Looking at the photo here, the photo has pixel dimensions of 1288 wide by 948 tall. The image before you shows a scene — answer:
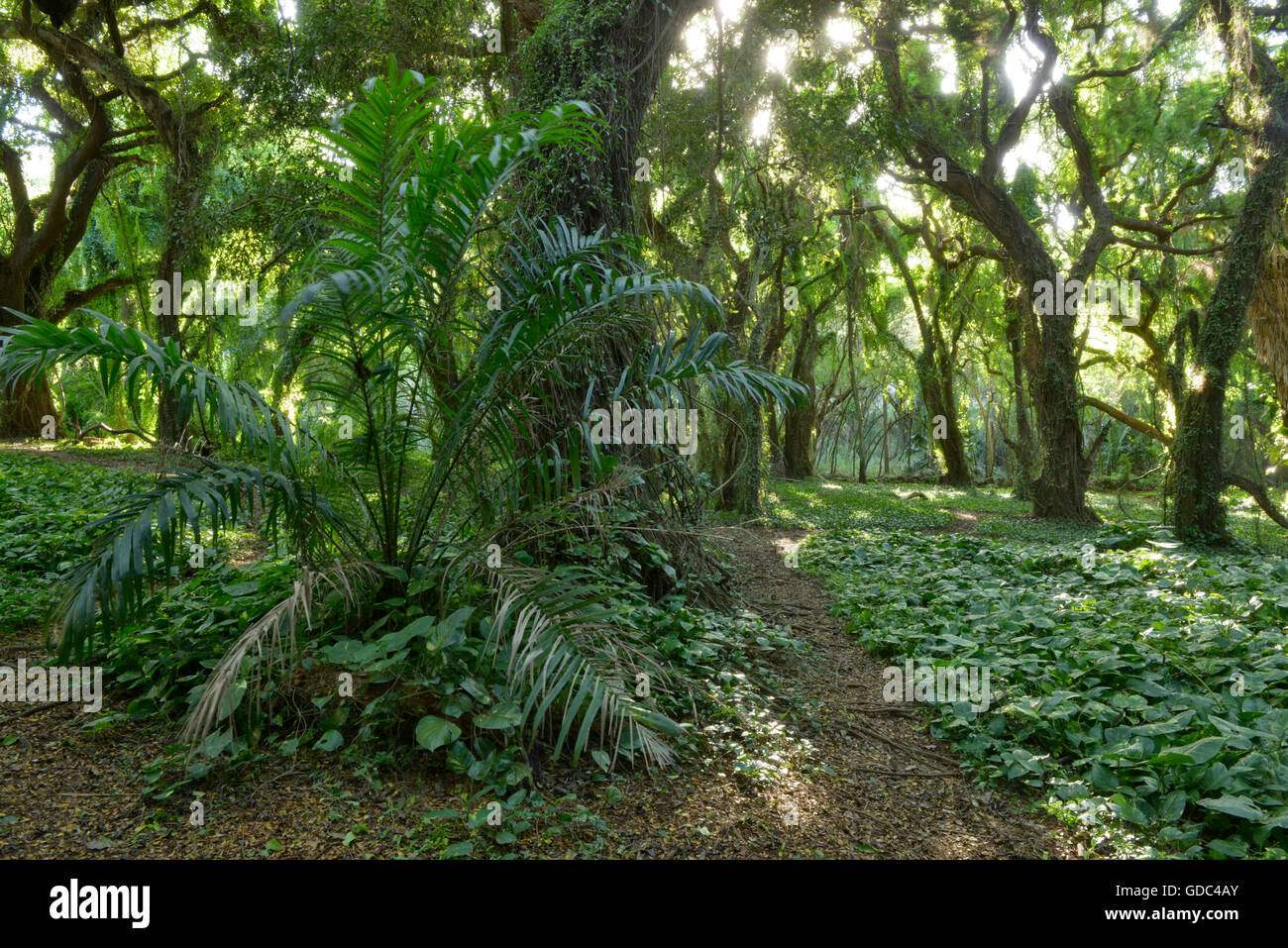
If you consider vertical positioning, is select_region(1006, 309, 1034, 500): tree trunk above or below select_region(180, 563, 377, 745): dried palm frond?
above

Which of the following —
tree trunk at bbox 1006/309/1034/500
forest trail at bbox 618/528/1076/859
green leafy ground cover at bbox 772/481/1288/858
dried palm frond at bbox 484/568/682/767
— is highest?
tree trunk at bbox 1006/309/1034/500

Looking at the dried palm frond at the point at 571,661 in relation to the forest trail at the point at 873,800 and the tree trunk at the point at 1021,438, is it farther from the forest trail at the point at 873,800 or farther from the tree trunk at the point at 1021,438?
the tree trunk at the point at 1021,438

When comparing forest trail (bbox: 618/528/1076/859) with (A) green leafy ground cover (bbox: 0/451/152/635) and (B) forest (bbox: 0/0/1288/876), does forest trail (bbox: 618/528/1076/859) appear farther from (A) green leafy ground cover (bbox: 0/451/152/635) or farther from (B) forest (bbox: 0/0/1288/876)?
(A) green leafy ground cover (bbox: 0/451/152/635)

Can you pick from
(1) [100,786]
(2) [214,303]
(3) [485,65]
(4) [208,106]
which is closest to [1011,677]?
(1) [100,786]

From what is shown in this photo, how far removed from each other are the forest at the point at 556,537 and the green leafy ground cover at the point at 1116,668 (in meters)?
0.03

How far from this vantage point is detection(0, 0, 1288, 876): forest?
9.54 ft

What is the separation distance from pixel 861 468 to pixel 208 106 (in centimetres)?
2024

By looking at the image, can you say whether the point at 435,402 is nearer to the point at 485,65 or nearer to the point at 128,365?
the point at 128,365

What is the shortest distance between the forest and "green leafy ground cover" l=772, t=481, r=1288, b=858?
0.03 meters

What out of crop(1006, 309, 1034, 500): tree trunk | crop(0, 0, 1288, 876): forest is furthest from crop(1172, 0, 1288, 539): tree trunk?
crop(1006, 309, 1034, 500): tree trunk

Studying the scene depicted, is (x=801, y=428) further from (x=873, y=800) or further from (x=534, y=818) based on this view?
(x=534, y=818)

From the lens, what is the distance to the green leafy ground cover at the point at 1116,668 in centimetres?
302

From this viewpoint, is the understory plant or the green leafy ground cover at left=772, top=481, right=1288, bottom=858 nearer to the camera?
the understory plant

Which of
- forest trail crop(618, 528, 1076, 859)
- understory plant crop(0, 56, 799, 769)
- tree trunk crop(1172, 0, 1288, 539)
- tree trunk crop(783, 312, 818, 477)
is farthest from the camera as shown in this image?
tree trunk crop(783, 312, 818, 477)
